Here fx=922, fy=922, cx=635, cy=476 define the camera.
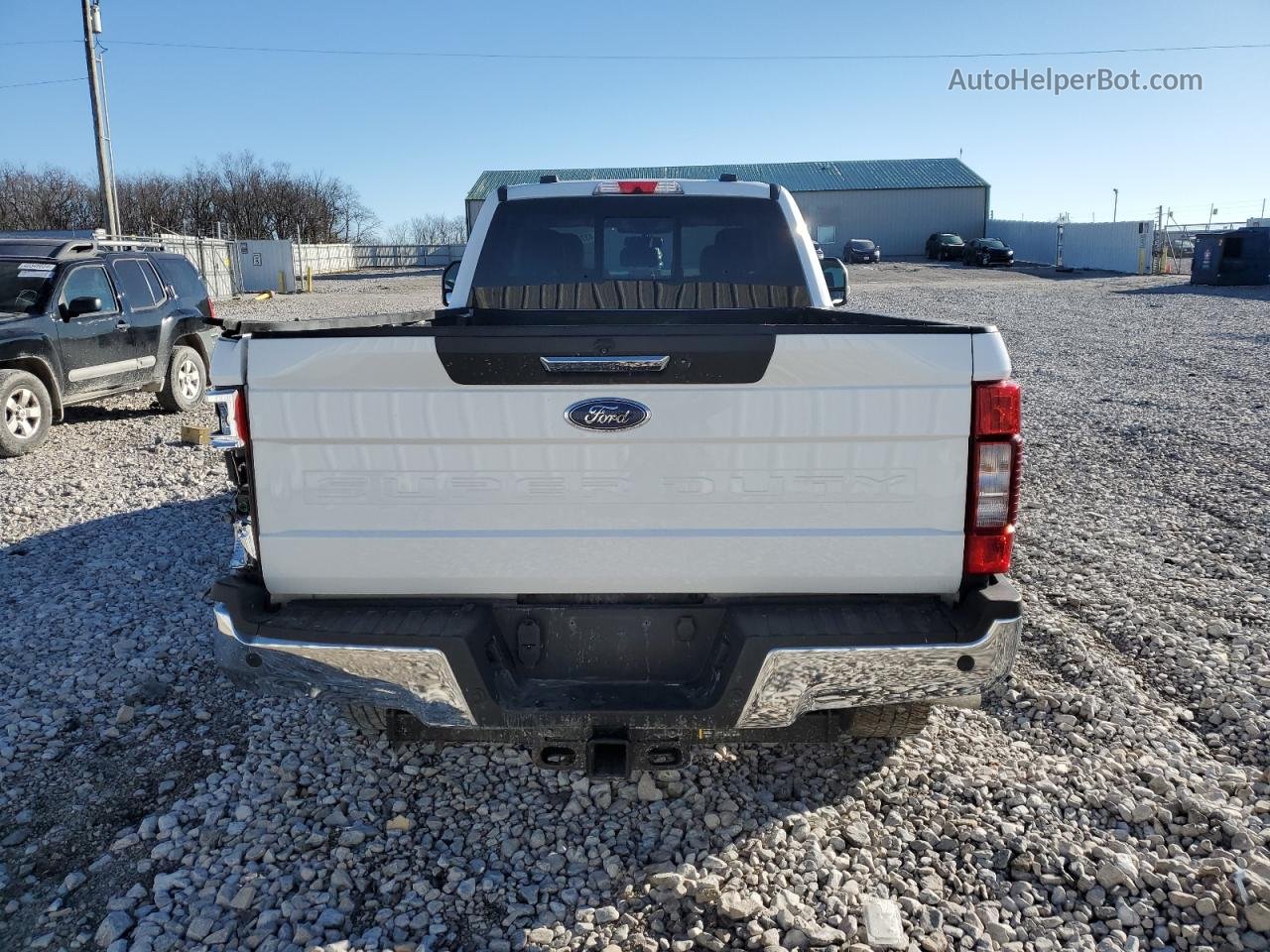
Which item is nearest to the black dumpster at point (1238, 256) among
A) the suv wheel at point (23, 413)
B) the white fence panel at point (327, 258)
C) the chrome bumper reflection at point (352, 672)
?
the suv wheel at point (23, 413)

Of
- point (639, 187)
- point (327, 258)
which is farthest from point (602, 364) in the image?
point (327, 258)

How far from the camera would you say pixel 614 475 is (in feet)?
8.51

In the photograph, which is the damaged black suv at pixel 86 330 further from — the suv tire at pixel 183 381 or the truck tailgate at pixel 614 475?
the truck tailgate at pixel 614 475

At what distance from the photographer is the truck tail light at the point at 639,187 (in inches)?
192

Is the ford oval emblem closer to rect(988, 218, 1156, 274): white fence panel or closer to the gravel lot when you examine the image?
the gravel lot

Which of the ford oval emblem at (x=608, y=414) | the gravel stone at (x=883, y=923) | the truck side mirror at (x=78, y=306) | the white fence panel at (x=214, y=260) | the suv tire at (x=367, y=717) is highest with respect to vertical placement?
the white fence panel at (x=214, y=260)

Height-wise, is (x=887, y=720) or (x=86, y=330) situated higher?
(x=86, y=330)

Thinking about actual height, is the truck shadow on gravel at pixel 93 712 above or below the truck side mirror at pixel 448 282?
below

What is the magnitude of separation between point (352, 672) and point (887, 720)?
176cm

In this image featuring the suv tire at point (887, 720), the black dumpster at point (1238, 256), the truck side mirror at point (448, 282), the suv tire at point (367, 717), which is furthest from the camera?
the black dumpster at point (1238, 256)

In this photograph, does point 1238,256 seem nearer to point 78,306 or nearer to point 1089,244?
point 1089,244

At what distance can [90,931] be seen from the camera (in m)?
2.69

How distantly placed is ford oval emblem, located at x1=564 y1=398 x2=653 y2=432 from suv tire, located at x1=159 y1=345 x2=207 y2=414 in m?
10.1

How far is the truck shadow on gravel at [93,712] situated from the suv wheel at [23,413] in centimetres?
318
